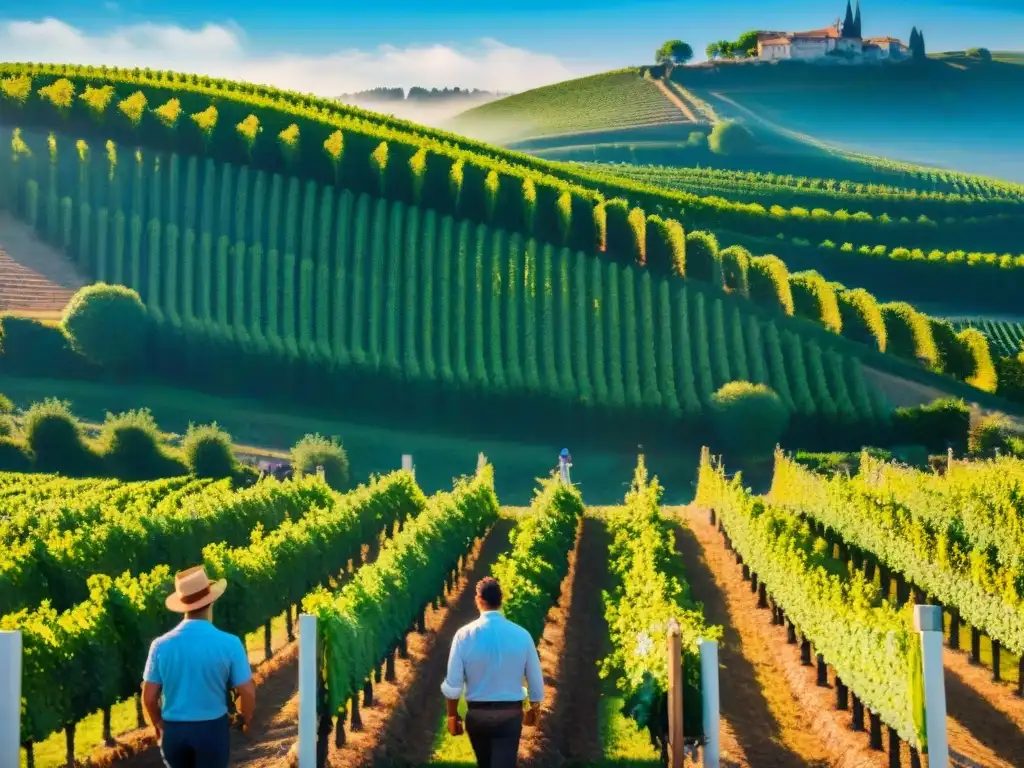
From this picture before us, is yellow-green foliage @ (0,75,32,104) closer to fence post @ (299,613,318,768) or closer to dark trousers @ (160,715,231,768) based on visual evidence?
fence post @ (299,613,318,768)

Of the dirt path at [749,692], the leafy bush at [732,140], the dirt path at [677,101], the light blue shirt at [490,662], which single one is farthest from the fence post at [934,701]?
the dirt path at [677,101]

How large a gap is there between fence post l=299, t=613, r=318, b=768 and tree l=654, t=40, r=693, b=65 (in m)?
88.8

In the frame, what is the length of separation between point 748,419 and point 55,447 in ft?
59.8

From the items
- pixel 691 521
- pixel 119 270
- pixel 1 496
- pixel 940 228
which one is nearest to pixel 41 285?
pixel 119 270

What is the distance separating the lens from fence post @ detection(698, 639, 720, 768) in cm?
1110

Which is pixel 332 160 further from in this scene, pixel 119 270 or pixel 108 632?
pixel 108 632

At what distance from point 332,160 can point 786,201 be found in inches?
1132

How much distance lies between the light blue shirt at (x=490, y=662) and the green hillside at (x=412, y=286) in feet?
114

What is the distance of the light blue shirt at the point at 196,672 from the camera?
835 cm

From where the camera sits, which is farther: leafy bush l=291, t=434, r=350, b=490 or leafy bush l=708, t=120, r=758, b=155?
leafy bush l=708, t=120, r=758, b=155

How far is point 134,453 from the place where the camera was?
37.0 metres

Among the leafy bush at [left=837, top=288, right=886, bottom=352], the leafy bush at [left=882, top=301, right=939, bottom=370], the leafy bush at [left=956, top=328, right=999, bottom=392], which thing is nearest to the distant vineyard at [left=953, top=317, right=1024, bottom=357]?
the leafy bush at [left=956, top=328, right=999, bottom=392]

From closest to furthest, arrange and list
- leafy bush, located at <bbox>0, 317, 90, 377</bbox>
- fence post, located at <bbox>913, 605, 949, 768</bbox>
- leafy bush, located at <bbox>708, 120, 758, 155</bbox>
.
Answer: fence post, located at <bbox>913, 605, 949, 768</bbox>
leafy bush, located at <bbox>0, 317, 90, 377</bbox>
leafy bush, located at <bbox>708, 120, 758, 155</bbox>

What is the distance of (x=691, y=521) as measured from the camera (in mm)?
28938
